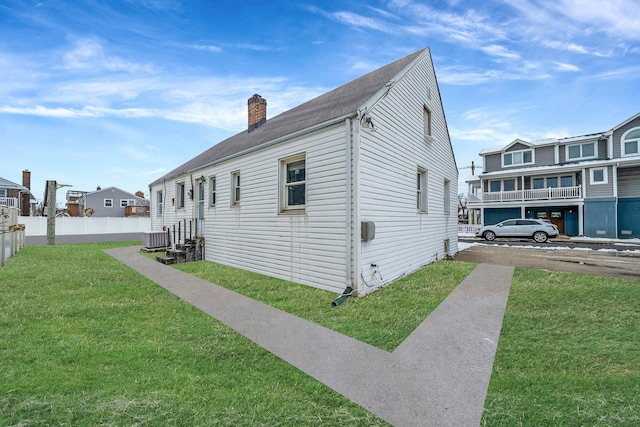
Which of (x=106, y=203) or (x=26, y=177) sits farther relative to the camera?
(x=106, y=203)

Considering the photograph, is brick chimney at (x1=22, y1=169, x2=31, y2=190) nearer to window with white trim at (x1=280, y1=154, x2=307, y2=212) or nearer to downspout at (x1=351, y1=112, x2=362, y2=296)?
window with white trim at (x1=280, y1=154, x2=307, y2=212)

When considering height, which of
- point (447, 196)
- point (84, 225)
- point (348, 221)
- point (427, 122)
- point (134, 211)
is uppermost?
point (427, 122)

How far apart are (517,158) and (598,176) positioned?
5.82 meters

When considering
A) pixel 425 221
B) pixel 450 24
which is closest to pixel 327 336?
pixel 425 221

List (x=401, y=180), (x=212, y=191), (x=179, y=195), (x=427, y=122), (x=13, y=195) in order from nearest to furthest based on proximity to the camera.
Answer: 1. (x=401, y=180)
2. (x=427, y=122)
3. (x=212, y=191)
4. (x=179, y=195)
5. (x=13, y=195)

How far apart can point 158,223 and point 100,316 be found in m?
14.6

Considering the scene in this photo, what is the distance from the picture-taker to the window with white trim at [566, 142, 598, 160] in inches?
870

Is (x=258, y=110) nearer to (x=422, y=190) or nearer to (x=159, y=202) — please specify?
(x=422, y=190)

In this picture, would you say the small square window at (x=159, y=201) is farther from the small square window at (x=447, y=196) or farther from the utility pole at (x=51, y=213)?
the small square window at (x=447, y=196)

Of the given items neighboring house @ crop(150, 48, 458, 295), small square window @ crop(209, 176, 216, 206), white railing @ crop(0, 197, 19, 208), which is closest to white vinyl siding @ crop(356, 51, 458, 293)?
neighboring house @ crop(150, 48, 458, 295)

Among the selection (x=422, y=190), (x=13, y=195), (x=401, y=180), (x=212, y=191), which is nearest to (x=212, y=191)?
(x=212, y=191)

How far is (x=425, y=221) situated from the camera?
995cm

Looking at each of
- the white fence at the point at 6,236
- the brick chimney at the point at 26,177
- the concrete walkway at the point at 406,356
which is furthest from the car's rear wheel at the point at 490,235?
the brick chimney at the point at 26,177

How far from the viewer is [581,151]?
74.1 ft
